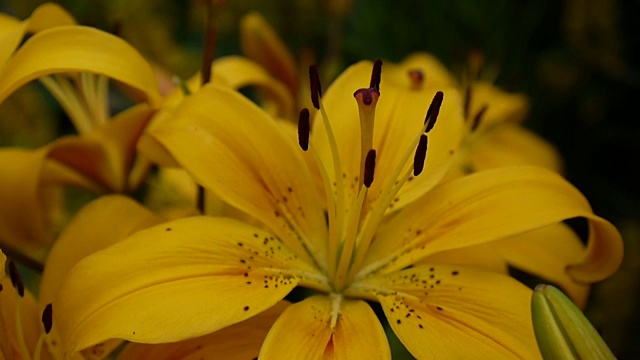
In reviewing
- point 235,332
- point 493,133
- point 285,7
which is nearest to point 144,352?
point 235,332

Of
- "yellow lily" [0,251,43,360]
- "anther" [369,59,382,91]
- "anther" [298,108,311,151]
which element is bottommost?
"yellow lily" [0,251,43,360]

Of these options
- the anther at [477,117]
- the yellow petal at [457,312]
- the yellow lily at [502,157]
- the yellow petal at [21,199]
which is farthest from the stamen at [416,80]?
the yellow petal at [21,199]

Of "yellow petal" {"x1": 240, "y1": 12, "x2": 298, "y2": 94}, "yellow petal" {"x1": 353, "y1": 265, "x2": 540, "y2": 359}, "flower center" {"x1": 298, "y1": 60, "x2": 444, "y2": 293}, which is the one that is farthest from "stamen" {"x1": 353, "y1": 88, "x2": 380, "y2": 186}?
"yellow petal" {"x1": 240, "y1": 12, "x2": 298, "y2": 94}

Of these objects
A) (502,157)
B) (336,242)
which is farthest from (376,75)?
(502,157)

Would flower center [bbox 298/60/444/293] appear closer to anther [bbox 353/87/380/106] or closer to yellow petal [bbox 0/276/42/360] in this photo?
anther [bbox 353/87/380/106]

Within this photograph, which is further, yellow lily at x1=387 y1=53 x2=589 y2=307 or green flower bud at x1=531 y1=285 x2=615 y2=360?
yellow lily at x1=387 y1=53 x2=589 y2=307

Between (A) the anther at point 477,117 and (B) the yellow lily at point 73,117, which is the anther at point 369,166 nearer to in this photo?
(B) the yellow lily at point 73,117
